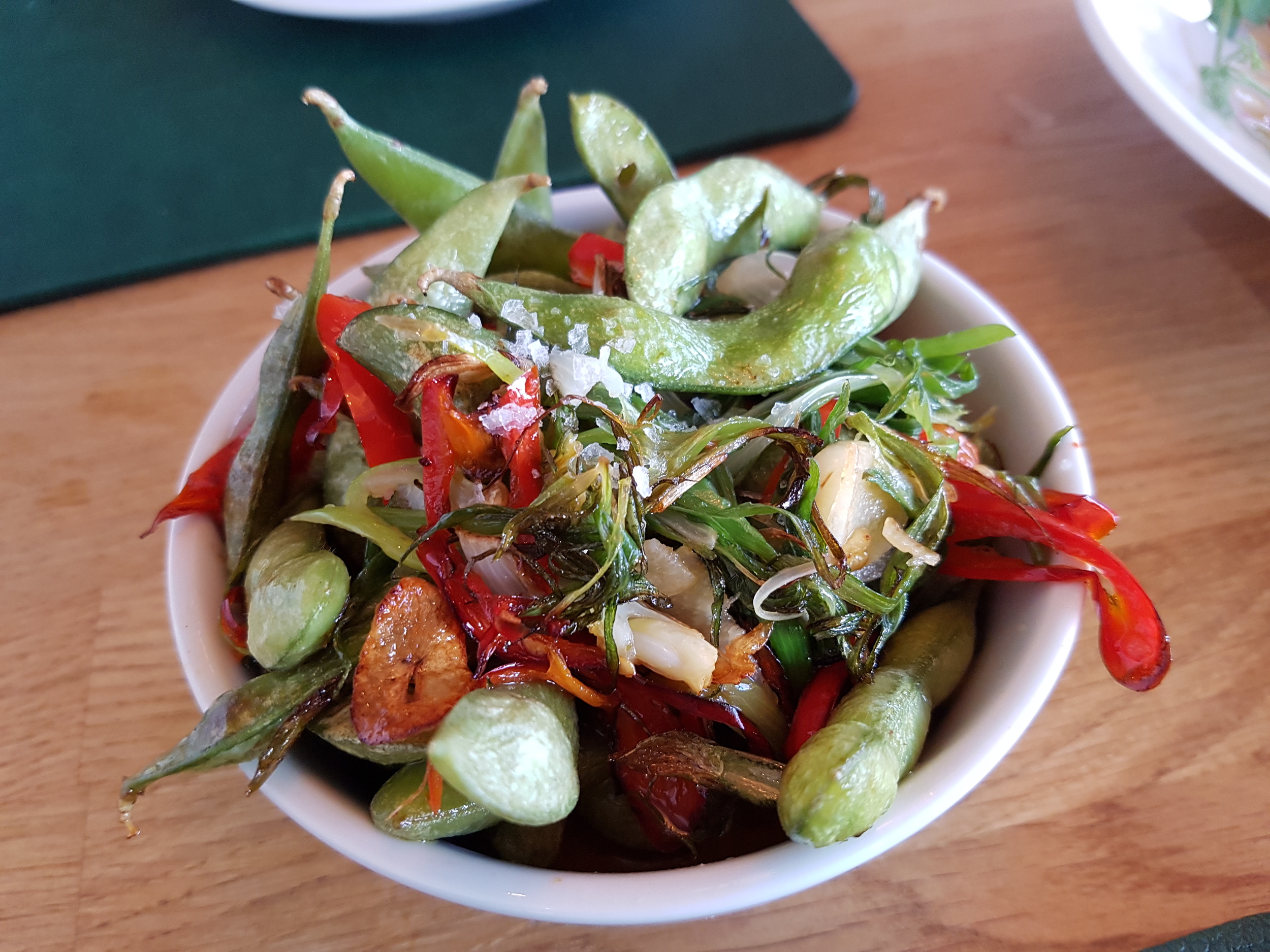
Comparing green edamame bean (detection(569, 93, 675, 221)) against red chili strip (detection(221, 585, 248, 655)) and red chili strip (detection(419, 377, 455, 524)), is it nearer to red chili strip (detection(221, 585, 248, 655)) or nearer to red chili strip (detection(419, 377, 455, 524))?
red chili strip (detection(419, 377, 455, 524))

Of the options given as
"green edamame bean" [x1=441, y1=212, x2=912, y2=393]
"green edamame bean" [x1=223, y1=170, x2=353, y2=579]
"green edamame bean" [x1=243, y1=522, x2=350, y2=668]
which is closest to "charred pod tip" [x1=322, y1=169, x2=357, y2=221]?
"green edamame bean" [x1=223, y1=170, x2=353, y2=579]

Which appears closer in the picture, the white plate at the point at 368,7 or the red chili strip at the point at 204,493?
the red chili strip at the point at 204,493

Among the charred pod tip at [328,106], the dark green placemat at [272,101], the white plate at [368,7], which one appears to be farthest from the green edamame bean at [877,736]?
the white plate at [368,7]

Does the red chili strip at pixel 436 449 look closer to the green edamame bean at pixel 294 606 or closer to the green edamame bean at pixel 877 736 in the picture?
the green edamame bean at pixel 294 606

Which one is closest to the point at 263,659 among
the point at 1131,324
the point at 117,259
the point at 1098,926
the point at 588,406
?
the point at 588,406

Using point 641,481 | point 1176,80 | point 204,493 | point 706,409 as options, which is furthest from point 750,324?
point 1176,80

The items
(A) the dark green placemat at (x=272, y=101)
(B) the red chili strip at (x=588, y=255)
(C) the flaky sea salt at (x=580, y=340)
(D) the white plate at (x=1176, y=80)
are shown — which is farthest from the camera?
(A) the dark green placemat at (x=272, y=101)

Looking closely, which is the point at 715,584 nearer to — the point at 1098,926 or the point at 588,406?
the point at 588,406
